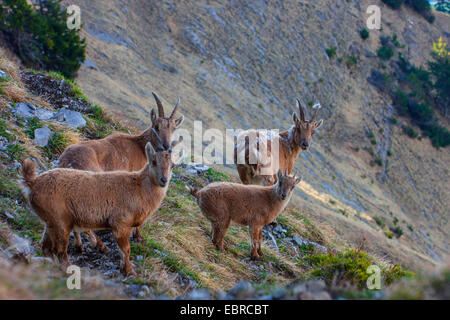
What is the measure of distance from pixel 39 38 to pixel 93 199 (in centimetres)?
1822

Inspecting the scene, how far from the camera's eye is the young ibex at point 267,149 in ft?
35.7

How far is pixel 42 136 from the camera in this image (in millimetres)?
9625

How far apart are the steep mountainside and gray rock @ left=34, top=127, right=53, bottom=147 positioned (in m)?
12.4

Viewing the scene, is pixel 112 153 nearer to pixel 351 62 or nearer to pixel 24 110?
pixel 24 110

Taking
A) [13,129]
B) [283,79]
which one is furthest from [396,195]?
[13,129]

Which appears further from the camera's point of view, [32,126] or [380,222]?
[380,222]

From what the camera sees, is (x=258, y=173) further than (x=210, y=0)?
No

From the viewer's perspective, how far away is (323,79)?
42438 millimetres

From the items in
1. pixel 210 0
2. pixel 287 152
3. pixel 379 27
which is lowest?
pixel 210 0

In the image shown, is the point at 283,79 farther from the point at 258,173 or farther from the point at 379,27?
the point at 258,173

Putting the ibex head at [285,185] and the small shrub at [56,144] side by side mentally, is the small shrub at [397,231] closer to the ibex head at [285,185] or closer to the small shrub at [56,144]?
the ibex head at [285,185]

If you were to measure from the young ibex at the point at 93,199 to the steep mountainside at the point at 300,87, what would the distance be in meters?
15.6

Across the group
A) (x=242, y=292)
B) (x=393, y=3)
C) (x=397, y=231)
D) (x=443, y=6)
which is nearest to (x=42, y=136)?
(x=242, y=292)
